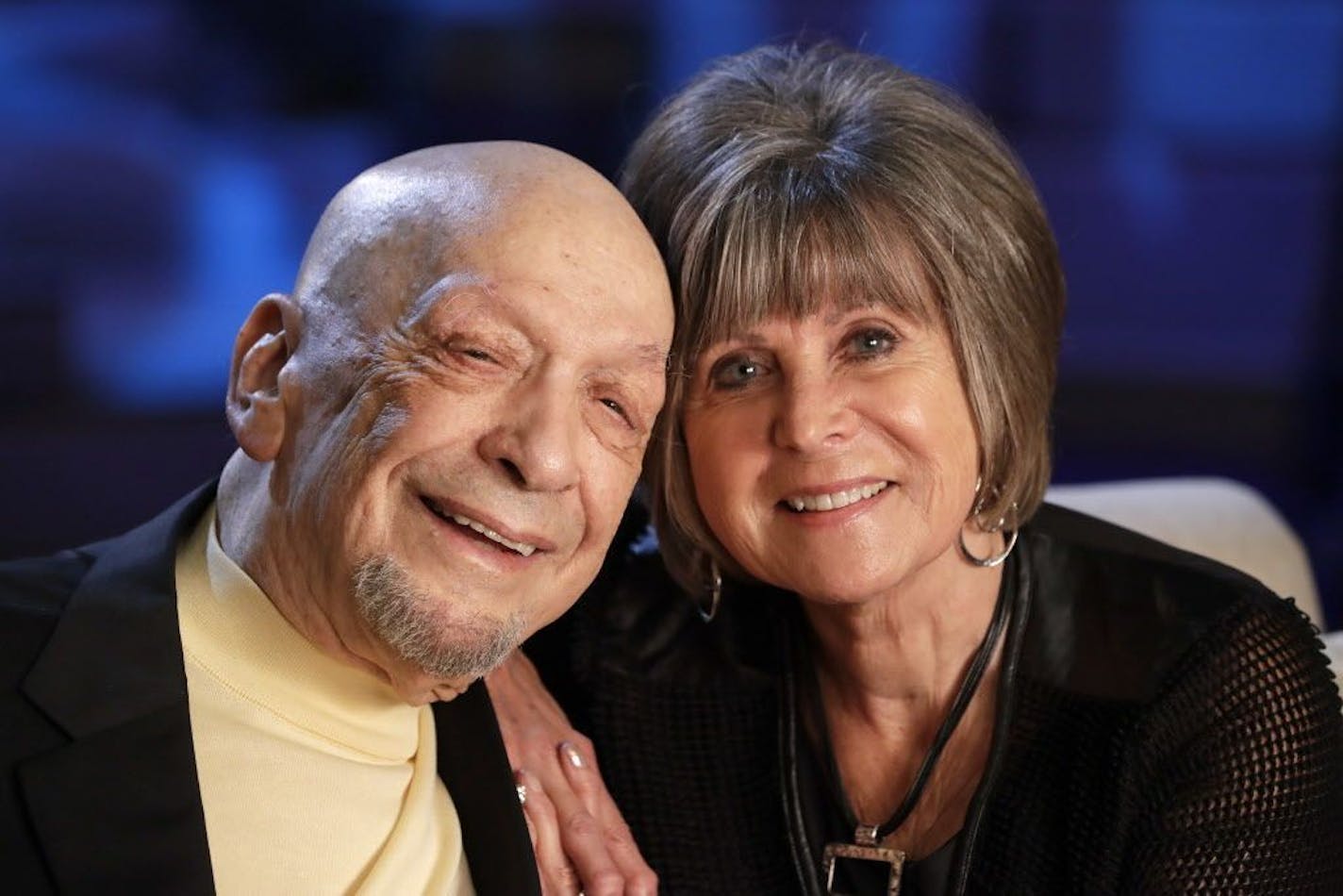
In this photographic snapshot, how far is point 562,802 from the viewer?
82.6 inches

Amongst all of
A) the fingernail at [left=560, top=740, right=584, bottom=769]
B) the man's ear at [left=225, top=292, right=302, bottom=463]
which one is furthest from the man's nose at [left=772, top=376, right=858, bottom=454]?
the man's ear at [left=225, top=292, right=302, bottom=463]

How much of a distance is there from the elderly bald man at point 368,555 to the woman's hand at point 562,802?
0.09 metres

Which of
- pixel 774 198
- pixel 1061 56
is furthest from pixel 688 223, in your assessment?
pixel 1061 56

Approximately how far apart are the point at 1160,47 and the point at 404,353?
410cm

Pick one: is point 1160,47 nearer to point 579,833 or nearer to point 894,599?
point 894,599

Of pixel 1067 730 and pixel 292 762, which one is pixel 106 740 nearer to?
pixel 292 762

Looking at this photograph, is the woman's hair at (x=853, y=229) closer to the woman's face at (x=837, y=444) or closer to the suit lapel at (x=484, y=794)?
the woman's face at (x=837, y=444)

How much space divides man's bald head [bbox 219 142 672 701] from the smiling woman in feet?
0.77

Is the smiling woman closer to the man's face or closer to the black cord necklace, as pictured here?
the black cord necklace

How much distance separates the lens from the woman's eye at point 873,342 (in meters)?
2.09

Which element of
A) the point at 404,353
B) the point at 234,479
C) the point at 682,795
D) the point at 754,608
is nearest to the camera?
the point at 404,353

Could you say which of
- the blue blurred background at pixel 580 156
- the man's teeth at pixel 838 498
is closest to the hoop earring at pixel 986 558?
the man's teeth at pixel 838 498

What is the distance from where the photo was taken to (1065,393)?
5.36 m

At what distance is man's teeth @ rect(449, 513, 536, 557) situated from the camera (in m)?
1.77
